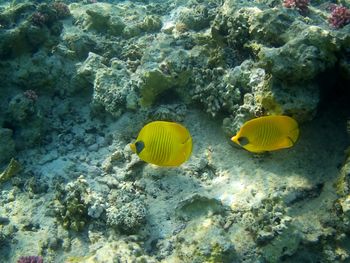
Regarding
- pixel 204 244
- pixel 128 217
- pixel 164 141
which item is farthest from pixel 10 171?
pixel 204 244

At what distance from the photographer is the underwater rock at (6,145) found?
199 inches

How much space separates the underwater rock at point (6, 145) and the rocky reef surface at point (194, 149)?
2 cm

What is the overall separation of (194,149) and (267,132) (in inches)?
60.5

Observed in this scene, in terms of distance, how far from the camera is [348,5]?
7172 millimetres

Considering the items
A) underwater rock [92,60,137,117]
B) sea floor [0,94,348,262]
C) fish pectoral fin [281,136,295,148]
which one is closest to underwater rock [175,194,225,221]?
sea floor [0,94,348,262]

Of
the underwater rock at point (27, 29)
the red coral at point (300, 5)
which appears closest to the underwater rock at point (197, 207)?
the underwater rock at point (27, 29)

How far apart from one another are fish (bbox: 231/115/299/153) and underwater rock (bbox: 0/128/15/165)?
3.63 meters

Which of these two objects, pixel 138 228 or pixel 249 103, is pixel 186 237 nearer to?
pixel 138 228

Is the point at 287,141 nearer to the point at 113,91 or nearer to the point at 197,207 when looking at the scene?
the point at 197,207

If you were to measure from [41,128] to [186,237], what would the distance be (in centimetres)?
311

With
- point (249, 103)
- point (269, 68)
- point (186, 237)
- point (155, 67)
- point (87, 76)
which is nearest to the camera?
point (186, 237)

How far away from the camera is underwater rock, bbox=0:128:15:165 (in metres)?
5.05

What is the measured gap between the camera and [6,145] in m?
5.07

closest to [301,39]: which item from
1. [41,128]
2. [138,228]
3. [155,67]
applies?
[155,67]
